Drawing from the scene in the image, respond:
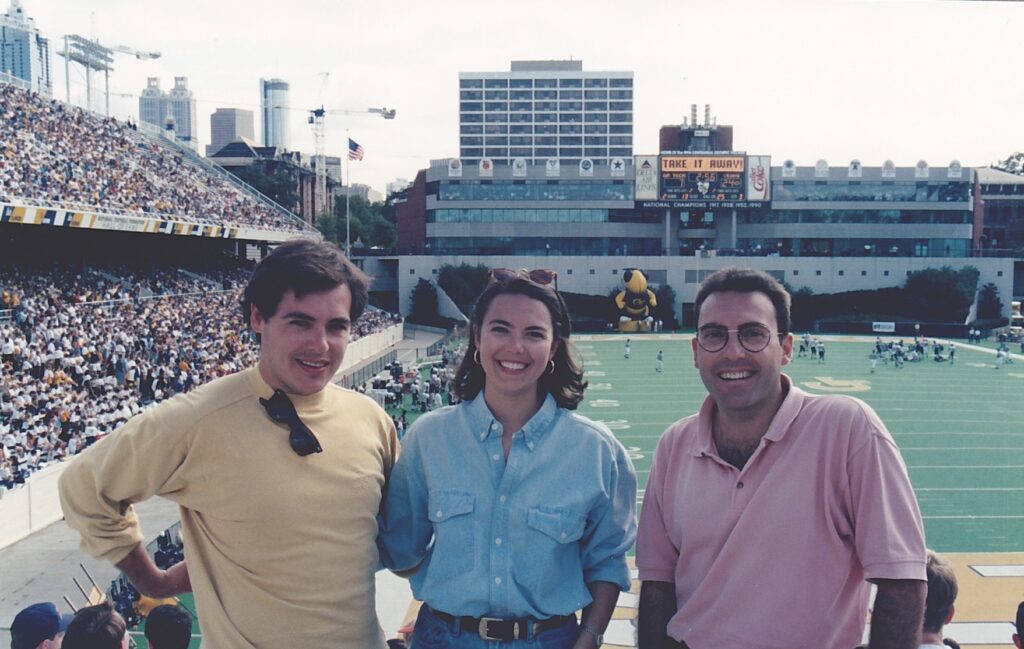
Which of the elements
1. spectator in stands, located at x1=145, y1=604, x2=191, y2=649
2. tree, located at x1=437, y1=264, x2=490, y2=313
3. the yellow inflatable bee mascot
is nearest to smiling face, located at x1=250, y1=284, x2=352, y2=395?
spectator in stands, located at x1=145, y1=604, x2=191, y2=649

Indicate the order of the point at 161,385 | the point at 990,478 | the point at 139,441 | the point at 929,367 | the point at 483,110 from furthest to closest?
the point at 483,110 < the point at 929,367 < the point at 161,385 < the point at 990,478 < the point at 139,441

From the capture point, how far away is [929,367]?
3497 centimetres

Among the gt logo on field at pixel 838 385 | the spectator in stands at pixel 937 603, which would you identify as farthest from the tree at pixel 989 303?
the spectator in stands at pixel 937 603

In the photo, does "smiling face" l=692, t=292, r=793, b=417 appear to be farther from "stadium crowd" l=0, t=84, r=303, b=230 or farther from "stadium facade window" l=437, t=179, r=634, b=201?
"stadium facade window" l=437, t=179, r=634, b=201

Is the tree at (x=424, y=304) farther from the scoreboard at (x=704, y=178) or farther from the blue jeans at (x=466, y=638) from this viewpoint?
A: the blue jeans at (x=466, y=638)

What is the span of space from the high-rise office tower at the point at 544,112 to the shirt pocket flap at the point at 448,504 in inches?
4793

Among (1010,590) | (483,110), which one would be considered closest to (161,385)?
(1010,590)

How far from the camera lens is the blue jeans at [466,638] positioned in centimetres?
321

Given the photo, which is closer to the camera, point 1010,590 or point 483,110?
point 1010,590

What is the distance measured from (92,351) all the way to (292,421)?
20.7m

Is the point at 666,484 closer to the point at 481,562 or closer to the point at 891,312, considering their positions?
the point at 481,562

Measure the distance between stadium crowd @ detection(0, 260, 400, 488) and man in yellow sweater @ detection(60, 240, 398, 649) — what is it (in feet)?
39.0

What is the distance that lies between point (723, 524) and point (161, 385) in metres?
Result: 20.4

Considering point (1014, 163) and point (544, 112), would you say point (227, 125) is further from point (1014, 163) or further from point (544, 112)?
point (1014, 163)
